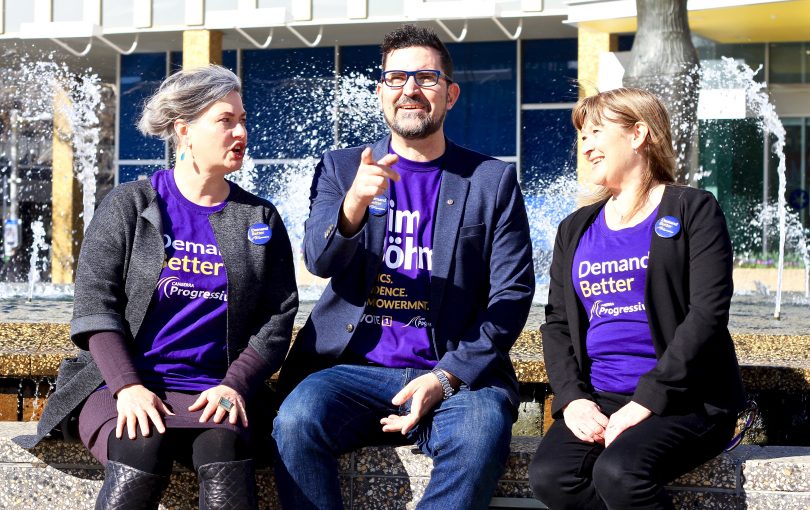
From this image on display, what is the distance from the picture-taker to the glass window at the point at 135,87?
20.5 m

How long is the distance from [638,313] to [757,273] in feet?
44.5

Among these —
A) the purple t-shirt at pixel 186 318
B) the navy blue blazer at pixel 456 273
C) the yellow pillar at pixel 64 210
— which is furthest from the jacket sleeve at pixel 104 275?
the yellow pillar at pixel 64 210

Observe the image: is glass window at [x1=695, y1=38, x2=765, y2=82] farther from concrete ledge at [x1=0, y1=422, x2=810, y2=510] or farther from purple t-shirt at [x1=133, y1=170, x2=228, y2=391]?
purple t-shirt at [x1=133, y1=170, x2=228, y2=391]

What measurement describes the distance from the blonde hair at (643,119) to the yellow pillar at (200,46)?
1557cm

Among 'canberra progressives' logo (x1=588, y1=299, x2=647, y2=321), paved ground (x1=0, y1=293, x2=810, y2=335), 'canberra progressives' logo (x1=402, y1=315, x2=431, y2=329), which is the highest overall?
'canberra progressives' logo (x1=588, y1=299, x2=647, y2=321)

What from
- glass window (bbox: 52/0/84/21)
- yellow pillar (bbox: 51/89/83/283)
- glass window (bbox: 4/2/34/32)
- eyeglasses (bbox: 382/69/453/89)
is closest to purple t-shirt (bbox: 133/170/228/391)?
eyeglasses (bbox: 382/69/453/89)

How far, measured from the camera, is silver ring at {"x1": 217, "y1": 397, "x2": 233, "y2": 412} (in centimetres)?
333

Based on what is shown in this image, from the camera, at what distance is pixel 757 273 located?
16.3 metres

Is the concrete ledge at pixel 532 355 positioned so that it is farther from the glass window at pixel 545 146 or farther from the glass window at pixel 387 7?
the glass window at pixel 545 146

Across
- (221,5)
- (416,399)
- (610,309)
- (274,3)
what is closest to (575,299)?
(610,309)

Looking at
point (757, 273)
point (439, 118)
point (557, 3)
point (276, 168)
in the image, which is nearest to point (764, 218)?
point (757, 273)

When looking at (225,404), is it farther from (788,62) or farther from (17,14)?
(17,14)

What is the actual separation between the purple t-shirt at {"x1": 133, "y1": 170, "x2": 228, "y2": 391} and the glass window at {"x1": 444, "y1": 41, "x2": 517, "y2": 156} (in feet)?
50.7

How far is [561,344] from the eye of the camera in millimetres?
3602
